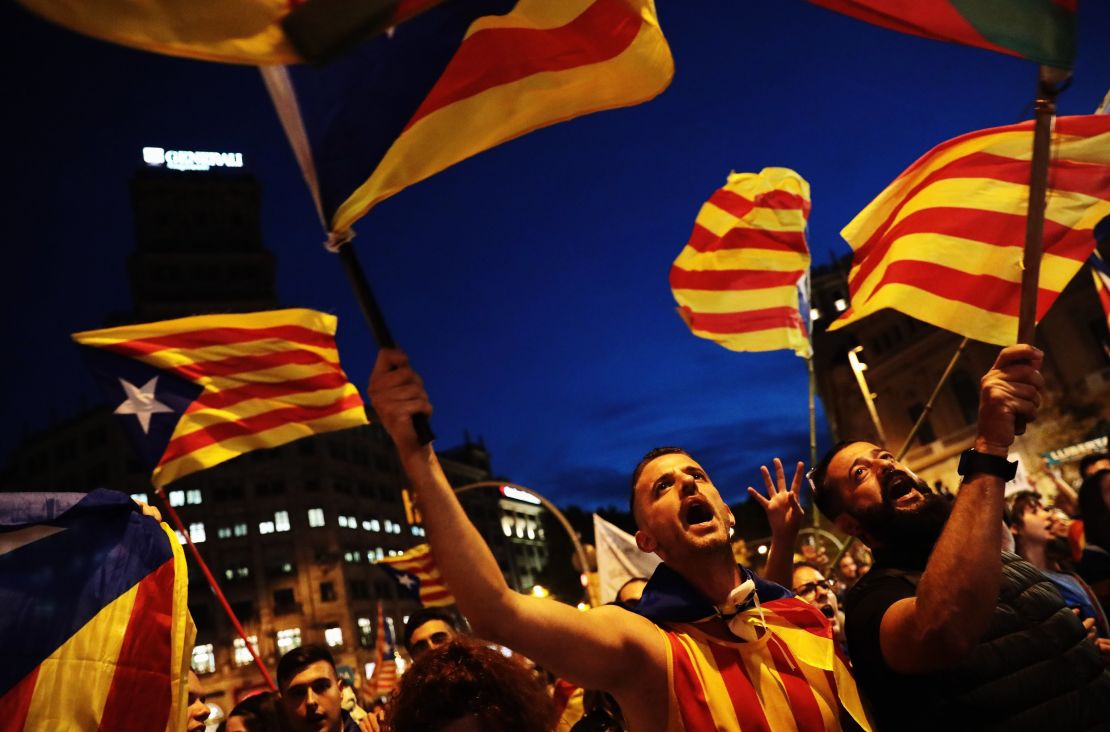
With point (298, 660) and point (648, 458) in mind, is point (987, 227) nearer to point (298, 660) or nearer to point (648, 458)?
point (648, 458)

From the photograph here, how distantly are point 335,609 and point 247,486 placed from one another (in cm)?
1351

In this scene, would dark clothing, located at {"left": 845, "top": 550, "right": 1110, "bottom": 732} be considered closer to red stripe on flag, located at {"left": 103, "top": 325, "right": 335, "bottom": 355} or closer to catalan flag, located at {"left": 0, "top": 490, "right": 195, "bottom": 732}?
catalan flag, located at {"left": 0, "top": 490, "right": 195, "bottom": 732}

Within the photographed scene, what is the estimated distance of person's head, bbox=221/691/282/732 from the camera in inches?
214

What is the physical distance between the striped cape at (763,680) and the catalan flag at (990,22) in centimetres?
215

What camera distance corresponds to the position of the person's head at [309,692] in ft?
15.9

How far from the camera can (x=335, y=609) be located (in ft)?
233

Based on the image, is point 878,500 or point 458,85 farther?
point 878,500

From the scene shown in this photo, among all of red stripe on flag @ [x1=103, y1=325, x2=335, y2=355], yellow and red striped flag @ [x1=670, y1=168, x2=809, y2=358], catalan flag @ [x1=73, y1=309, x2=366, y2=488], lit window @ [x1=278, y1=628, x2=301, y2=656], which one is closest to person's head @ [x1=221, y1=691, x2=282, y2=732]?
catalan flag @ [x1=73, y1=309, x2=366, y2=488]

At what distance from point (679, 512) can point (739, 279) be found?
237 inches

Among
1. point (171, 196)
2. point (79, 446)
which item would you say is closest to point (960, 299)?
point (79, 446)

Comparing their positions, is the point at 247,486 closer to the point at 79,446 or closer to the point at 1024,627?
the point at 79,446

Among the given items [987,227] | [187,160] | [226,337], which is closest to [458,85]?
[987,227]

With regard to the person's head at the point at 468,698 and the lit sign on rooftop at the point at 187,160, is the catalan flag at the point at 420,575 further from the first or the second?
the lit sign on rooftop at the point at 187,160

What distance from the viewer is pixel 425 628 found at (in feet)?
19.2
